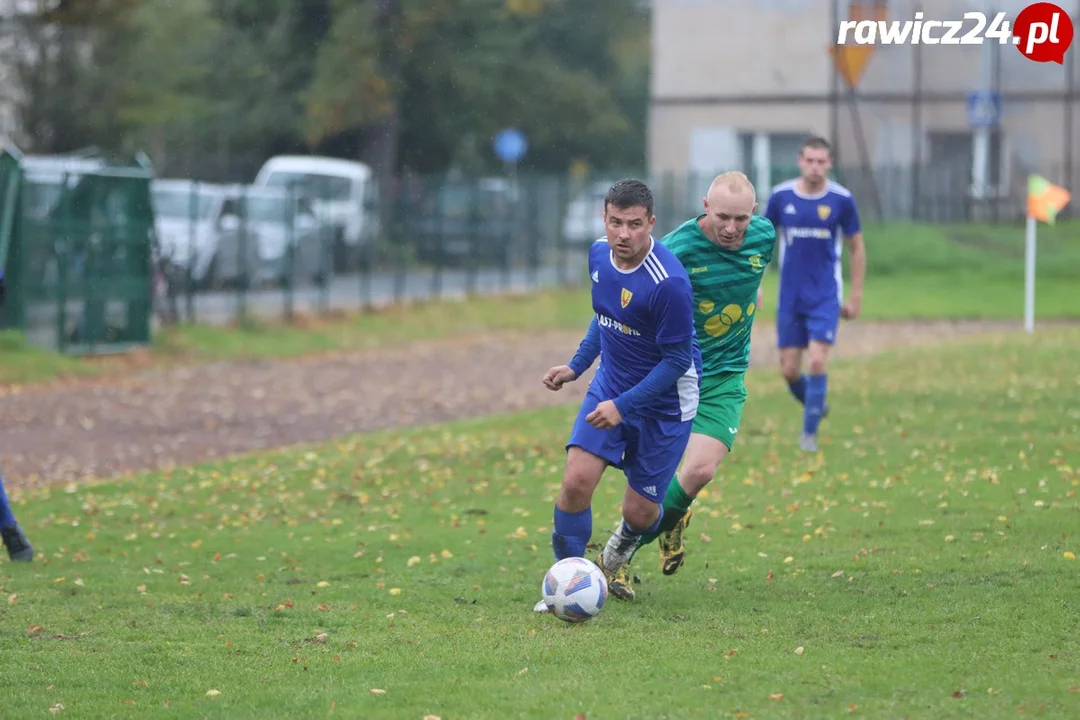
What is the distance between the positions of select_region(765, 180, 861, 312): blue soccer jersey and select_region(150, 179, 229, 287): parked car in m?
13.0

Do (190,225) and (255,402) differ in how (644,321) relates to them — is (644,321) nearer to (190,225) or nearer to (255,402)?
(255,402)

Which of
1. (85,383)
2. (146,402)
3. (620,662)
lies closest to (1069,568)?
(620,662)

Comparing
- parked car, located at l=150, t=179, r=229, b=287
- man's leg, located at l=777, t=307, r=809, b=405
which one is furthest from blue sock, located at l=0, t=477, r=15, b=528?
parked car, located at l=150, t=179, r=229, b=287

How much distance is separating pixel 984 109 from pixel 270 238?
16.3 m

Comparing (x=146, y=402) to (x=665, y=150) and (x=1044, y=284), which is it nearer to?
(x=1044, y=284)

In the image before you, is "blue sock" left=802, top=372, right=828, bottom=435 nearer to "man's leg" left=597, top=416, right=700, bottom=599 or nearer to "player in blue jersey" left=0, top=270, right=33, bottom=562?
"man's leg" left=597, top=416, right=700, bottom=599

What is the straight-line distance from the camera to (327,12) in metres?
45.1

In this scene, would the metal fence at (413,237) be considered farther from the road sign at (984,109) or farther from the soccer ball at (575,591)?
the soccer ball at (575,591)

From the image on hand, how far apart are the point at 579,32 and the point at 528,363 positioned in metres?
41.5

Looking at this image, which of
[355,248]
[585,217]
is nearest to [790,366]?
[355,248]

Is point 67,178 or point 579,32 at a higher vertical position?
point 579,32

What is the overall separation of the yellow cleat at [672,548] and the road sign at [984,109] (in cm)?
2582

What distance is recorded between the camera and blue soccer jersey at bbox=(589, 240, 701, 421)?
6.84 metres

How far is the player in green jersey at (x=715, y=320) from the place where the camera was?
7535 mm
